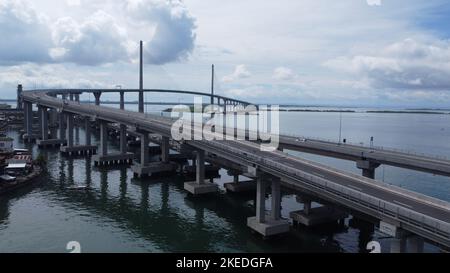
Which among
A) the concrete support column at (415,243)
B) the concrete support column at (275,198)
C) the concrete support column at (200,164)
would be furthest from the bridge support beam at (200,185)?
the concrete support column at (415,243)

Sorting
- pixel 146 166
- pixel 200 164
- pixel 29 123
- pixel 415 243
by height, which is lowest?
pixel 146 166

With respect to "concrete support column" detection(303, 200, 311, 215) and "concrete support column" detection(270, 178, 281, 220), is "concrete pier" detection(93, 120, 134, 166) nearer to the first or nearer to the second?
"concrete support column" detection(270, 178, 281, 220)

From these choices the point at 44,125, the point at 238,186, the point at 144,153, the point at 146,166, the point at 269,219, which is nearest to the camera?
the point at 269,219

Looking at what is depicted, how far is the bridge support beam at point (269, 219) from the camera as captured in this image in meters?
45.5

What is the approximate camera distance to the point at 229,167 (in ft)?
225

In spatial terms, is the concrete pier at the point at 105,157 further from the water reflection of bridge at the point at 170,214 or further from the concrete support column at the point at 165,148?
the concrete support column at the point at 165,148

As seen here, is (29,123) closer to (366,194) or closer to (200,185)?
(200,185)

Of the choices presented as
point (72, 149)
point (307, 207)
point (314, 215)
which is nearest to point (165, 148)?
point (72, 149)

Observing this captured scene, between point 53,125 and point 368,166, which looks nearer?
point 368,166

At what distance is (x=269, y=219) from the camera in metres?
47.8

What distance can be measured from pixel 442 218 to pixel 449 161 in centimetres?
2546

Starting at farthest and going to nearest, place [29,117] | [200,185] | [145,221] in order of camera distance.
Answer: [29,117], [200,185], [145,221]
